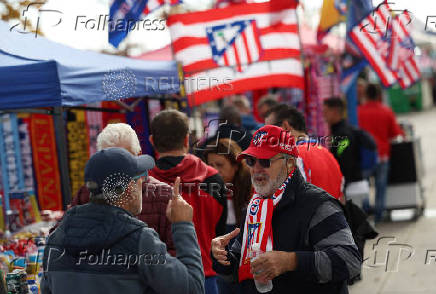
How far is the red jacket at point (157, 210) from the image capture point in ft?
11.3

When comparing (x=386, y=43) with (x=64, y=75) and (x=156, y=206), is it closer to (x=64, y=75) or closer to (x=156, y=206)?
(x=64, y=75)

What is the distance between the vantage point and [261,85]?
24.2 ft

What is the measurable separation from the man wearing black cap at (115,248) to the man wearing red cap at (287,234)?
1.52 ft

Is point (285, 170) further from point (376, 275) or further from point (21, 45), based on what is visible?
point (376, 275)

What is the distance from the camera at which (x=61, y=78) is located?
4.90 meters

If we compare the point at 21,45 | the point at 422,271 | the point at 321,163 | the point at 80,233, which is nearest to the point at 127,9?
the point at 21,45

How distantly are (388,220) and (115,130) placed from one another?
23.6 feet

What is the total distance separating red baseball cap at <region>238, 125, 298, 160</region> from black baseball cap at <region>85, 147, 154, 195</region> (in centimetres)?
76

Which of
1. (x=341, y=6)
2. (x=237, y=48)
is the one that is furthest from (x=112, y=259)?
(x=341, y=6)

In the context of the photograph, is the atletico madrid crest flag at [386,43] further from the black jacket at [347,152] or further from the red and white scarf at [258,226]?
the red and white scarf at [258,226]

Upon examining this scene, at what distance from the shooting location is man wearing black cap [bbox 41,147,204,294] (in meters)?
2.48

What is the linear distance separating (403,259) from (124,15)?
423 centimetres

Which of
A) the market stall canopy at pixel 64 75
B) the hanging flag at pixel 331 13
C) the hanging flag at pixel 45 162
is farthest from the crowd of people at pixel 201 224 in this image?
the hanging flag at pixel 331 13

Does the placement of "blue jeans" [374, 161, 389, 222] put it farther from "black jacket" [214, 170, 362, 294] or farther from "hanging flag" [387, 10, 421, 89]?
"black jacket" [214, 170, 362, 294]
